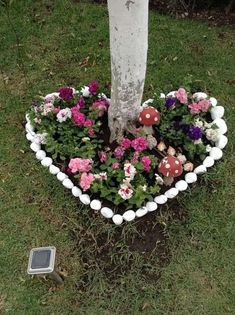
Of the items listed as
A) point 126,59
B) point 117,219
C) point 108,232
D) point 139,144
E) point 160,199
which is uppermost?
point 126,59

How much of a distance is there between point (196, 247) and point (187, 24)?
2721 millimetres

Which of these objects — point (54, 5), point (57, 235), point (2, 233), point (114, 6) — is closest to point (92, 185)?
point (57, 235)

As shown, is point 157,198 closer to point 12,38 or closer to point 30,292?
point 30,292

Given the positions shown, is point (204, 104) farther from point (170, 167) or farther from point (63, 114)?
point (63, 114)

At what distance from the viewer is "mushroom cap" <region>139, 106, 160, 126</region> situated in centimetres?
359

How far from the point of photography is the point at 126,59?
315cm

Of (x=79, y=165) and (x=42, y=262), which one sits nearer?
(x=42, y=262)

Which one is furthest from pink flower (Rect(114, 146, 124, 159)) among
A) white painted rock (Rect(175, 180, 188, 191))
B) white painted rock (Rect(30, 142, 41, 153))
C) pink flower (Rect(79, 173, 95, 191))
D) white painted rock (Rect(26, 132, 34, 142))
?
white painted rock (Rect(26, 132, 34, 142))

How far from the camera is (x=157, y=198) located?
3529 mm

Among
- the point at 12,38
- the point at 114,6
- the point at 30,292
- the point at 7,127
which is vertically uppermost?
the point at 114,6

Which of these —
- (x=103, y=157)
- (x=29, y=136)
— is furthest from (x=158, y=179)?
(x=29, y=136)

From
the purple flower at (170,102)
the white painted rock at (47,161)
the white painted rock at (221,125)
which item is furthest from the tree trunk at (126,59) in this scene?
the white painted rock at (221,125)

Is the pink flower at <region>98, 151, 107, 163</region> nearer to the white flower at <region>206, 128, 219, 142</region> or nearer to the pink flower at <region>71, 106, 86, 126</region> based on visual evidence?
the pink flower at <region>71, 106, 86, 126</region>

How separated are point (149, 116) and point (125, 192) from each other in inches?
26.1
